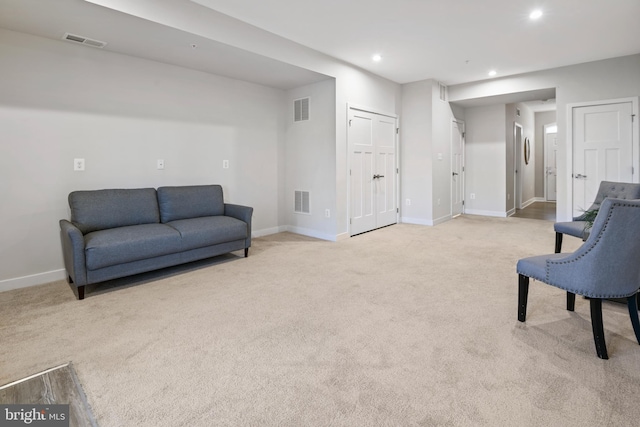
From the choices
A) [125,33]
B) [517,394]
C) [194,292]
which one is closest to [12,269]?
[194,292]

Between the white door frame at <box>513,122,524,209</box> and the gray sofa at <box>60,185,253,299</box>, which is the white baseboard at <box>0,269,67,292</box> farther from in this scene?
the white door frame at <box>513,122,524,209</box>

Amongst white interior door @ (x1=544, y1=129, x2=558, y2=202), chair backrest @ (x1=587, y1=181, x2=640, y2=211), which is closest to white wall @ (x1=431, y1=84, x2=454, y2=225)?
chair backrest @ (x1=587, y1=181, x2=640, y2=211)

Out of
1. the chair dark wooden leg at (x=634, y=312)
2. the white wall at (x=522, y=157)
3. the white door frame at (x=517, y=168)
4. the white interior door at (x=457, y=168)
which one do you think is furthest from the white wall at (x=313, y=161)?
the white door frame at (x=517, y=168)

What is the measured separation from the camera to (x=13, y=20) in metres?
2.96

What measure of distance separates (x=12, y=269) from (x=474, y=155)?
311 inches

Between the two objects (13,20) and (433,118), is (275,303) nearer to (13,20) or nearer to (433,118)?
(13,20)

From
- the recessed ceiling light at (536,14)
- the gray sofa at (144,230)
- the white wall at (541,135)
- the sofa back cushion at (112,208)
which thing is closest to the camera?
the gray sofa at (144,230)

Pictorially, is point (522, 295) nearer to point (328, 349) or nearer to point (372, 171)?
point (328, 349)

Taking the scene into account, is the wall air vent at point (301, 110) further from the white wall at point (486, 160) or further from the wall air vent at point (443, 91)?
the white wall at point (486, 160)

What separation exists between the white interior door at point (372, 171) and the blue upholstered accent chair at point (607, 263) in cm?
354

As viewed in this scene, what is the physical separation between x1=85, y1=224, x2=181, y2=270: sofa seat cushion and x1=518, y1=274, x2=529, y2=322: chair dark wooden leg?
9.82ft

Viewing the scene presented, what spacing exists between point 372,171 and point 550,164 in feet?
23.1

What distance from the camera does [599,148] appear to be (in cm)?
533

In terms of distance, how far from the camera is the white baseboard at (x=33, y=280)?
3211 mm
